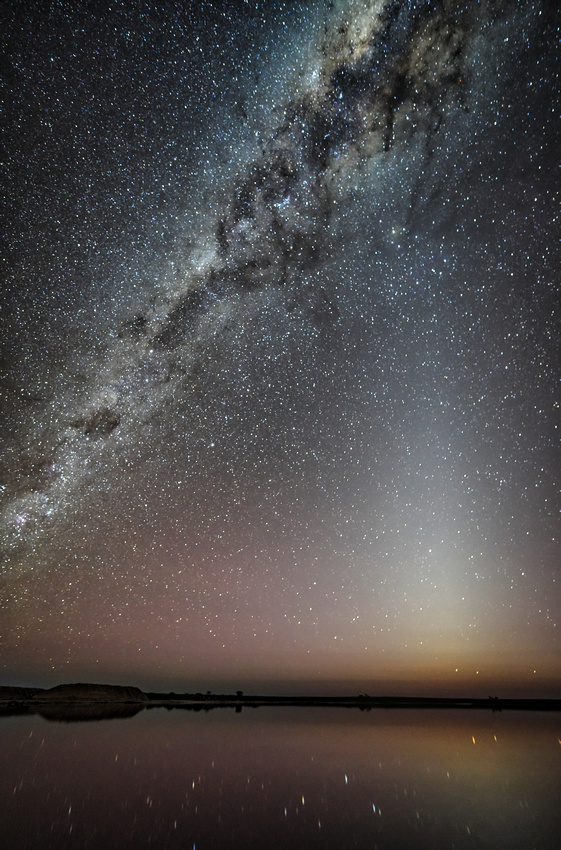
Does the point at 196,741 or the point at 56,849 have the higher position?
the point at 56,849

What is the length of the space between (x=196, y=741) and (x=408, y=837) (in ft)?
46.9

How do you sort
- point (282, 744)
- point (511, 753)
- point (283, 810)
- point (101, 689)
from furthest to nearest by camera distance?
point (101, 689) → point (282, 744) → point (511, 753) → point (283, 810)

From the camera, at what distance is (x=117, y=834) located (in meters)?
5.86

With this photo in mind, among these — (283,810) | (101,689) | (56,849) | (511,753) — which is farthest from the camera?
(101,689)

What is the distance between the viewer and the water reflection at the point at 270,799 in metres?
5.95

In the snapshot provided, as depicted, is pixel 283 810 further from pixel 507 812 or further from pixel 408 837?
pixel 507 812

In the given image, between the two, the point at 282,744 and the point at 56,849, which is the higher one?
the point at 56,849

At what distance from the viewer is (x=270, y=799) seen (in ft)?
26.3

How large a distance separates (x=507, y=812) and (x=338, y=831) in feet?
11.2

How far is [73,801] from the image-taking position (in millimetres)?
7605

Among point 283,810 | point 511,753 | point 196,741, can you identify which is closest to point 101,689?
point 196,741

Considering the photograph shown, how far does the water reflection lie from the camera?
595 cm

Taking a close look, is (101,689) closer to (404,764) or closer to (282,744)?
(282,744)

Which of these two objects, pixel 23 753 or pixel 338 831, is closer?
pixel 338 831
